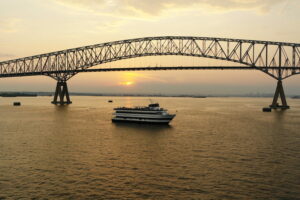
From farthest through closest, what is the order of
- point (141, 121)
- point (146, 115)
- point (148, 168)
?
point (141, 121), point (146, 115), point (148, 168)

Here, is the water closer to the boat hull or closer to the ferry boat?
the boat hull

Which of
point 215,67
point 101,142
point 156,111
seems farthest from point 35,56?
point 101,142

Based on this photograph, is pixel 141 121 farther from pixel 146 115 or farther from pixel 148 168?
pixel 148 168

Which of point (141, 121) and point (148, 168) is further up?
point (141, 121)

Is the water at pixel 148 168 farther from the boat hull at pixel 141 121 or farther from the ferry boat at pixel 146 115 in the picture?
the ferry boat at pixel 146 115

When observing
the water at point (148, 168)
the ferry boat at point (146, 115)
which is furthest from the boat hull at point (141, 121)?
the water at point (148, 168)

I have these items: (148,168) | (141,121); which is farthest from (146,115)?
(148,168)

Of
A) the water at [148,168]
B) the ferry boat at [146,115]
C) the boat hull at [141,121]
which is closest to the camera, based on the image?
the water at [148,168]

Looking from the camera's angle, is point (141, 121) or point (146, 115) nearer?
point (146, 115)

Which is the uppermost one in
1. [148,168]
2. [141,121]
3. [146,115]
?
[146,115]
